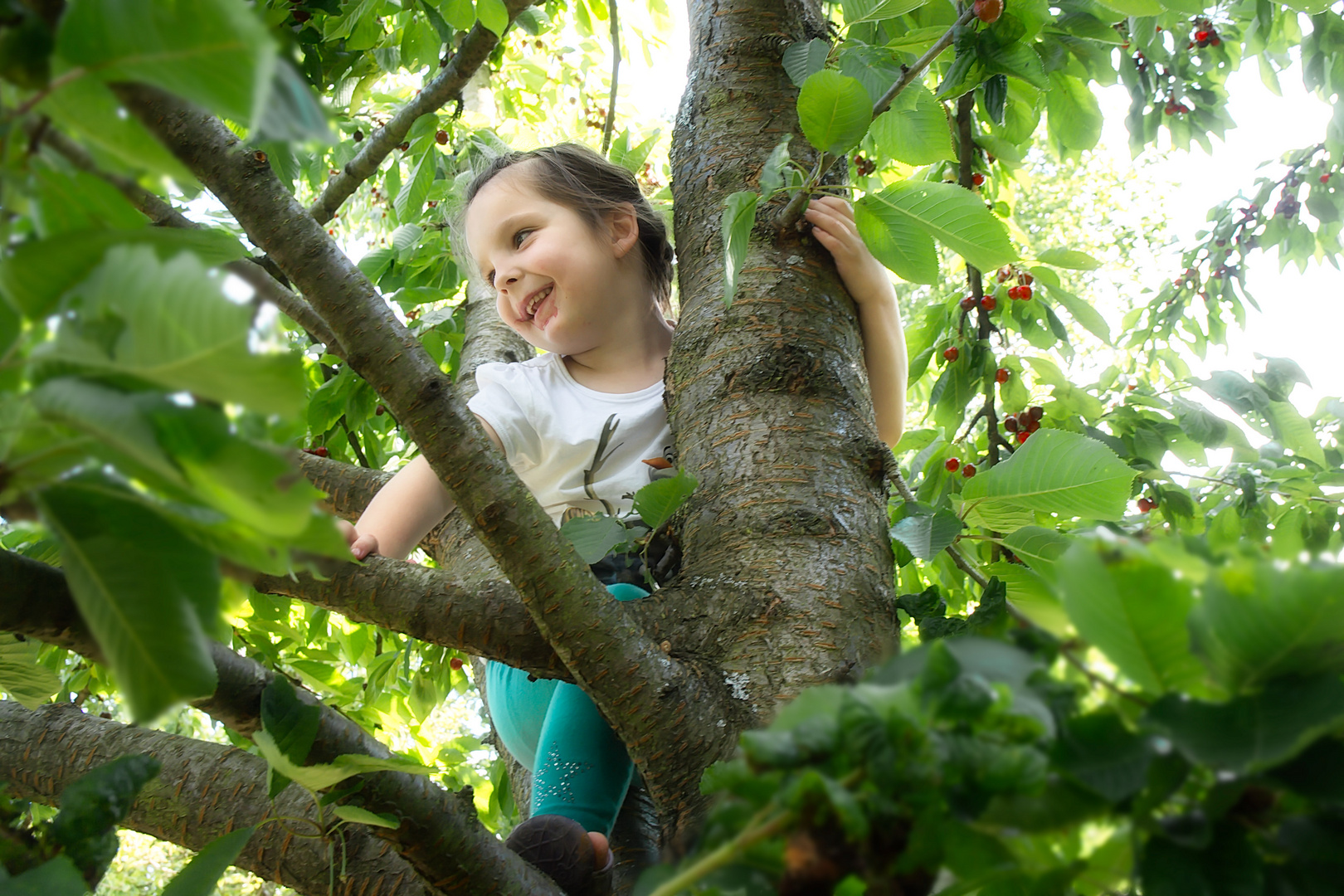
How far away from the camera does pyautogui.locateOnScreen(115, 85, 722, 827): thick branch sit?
2.71 ft

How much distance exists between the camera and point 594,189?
6.71 feet

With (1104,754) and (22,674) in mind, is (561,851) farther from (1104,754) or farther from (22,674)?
(1104,754)

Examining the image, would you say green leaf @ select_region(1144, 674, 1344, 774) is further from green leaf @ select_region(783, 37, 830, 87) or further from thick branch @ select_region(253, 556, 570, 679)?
Answer: green leaf @ select_region(783, 37, 830, 87)

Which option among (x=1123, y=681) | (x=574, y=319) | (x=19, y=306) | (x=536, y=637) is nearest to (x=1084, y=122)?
(x=574, y=319)

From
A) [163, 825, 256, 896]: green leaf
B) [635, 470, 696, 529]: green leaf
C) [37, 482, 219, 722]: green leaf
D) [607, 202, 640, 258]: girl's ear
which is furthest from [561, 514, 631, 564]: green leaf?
[607, 202, 640, 258]: girl's ear

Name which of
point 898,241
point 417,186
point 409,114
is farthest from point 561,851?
point 417,186

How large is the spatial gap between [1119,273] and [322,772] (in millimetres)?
10900

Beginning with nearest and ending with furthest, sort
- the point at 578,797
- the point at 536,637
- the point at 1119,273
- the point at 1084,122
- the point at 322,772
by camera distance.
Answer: the point at 322,772 → the point at 536,637 → the point at 578,797 → the point at 1084,122 → the point at 1119,273

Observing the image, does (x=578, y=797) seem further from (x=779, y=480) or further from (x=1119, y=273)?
(x=1119, y=273)

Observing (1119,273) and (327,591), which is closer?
(327,591)

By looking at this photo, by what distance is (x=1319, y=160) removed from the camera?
2.68 metres

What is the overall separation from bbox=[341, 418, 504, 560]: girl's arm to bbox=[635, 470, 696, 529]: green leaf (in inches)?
21.4

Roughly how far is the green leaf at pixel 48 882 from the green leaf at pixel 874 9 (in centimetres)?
120

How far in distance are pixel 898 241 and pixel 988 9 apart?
0.35 m
